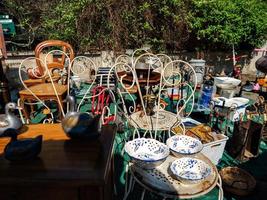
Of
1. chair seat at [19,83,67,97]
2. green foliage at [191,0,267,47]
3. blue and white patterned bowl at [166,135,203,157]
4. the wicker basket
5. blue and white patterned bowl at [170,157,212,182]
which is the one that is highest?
green foliage at [191,0,267,47]

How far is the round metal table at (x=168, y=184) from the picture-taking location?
4.99 ft

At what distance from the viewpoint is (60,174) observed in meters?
1.18

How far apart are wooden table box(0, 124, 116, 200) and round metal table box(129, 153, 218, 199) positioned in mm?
402

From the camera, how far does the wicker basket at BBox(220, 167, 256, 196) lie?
220 centimetres

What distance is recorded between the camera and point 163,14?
21.3 feet

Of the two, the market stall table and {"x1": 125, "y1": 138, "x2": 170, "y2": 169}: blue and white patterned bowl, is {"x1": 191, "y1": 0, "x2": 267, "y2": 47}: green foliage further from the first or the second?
{"x1": 125, "y1": 138, "x2": 170, "y2": 169}: blue and white patterned bowl

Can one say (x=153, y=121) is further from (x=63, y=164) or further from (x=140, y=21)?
(x=140, y=21)

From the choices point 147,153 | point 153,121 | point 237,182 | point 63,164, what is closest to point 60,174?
point 63,164

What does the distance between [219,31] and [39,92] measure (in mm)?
5037

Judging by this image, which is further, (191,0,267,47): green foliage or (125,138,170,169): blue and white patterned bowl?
(191,0,267,47): green foliage

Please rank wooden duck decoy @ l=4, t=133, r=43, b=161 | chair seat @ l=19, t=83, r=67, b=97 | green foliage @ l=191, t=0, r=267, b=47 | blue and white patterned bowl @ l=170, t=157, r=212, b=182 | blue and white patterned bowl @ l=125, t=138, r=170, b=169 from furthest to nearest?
green foliage @ l=191, t=0, r=267, b=47 → chair seat @ l=19, t=83, r=67, b=97 → blue and white patterned bowl @ l=125, t=138, r=170, b=169 → blue and white patterned bowl @ l=170, t=157, r=212, b=182 → wooden duck decoy @ l=4, t=133, r=43, b=161

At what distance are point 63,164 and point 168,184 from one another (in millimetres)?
758

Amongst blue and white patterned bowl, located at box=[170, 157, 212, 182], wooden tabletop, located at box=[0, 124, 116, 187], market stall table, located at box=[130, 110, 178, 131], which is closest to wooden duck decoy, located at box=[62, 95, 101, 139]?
wooden tabletop, located at box=[0, 124, 116, 187]

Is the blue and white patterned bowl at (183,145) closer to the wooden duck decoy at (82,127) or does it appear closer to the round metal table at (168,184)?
the round metal table at (168,184)
